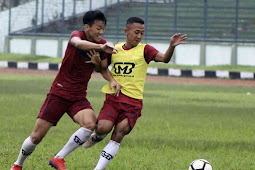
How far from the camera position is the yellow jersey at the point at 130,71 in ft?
22.1

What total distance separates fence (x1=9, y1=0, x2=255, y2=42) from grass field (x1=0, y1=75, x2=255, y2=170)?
950 cm

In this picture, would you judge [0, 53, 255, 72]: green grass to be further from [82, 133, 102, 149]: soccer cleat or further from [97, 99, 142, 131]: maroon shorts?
[97, 99, 142, 131]: maroon shorts

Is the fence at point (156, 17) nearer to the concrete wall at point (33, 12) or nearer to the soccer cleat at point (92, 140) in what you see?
the concrete wall at point (33, 12)

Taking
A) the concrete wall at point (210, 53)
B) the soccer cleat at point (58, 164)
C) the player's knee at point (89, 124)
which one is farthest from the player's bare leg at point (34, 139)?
the concrete wall at point (210, 53)

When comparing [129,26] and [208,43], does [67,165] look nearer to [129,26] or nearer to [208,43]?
[129,26]

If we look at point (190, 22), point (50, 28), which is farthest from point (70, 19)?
point (190, 22)

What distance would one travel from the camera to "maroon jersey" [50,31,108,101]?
660cm

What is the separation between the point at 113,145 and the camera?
645 cm

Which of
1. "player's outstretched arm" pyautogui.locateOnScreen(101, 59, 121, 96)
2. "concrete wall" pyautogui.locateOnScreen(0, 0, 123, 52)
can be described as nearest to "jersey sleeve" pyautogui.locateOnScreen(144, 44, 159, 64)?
"player's outstretched arm" pyautogui.locateOnScreen(101, 59, 121, 96)

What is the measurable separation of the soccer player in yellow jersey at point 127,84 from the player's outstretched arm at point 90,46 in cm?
50

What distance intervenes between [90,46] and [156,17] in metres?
22.4

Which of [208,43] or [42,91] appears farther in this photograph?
[208,43]

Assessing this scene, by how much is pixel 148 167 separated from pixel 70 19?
22540 mm

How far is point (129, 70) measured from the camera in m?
6.79
